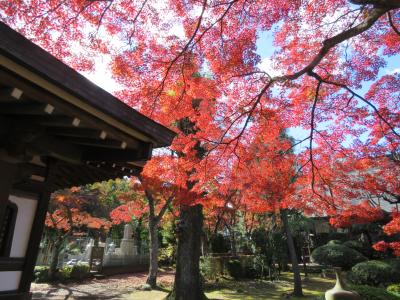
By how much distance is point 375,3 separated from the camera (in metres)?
5.00

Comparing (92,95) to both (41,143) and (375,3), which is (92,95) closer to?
(41,143)

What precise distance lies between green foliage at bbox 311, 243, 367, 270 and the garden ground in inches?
61.6

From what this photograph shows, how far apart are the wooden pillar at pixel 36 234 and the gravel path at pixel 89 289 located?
8.65 meters

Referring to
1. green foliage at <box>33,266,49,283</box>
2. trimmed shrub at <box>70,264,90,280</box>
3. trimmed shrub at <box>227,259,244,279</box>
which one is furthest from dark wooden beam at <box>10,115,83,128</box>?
trimmed shrub at <box>227,259,244,279</box>

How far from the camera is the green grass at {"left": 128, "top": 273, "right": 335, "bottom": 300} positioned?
11.8m

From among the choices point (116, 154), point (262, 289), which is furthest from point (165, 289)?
point (116, 154)

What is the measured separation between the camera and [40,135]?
3.35m

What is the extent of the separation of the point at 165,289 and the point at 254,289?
373 cm

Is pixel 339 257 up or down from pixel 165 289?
up

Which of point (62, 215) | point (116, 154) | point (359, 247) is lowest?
point (359, 247)

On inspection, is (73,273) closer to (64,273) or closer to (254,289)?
(64,273)

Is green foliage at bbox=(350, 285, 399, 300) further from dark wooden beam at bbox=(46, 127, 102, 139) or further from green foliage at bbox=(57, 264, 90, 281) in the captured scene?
green foliage at bbox=(57, 264, 90, 281)

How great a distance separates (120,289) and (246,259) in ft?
23.1

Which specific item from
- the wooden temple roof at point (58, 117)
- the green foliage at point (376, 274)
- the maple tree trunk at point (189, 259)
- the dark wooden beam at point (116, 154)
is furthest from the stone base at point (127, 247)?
the dark wooden beam at point (116, 154)
